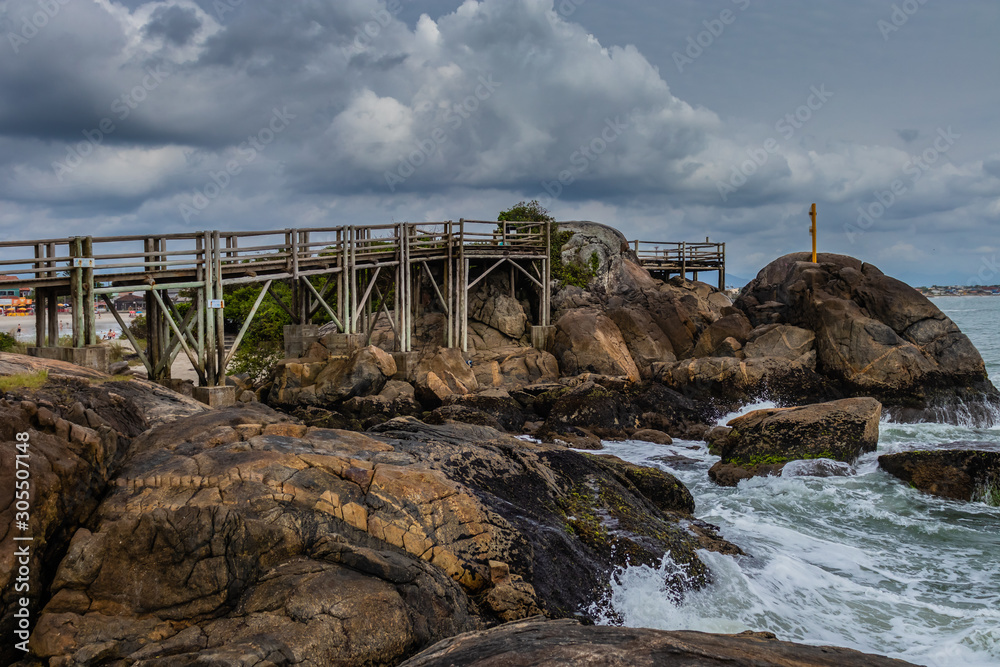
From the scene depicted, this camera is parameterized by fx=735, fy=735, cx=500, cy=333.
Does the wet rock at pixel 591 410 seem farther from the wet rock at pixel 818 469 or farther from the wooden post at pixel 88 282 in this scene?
the wooden post at pixel 88 282

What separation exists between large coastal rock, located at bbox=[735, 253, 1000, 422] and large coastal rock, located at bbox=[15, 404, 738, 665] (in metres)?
17.2

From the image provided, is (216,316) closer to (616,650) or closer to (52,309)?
(52,309)

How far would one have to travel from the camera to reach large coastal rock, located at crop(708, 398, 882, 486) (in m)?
16.5

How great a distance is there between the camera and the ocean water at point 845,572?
8648 mm

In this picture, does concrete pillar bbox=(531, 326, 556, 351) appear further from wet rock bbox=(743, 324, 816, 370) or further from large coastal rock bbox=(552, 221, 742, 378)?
wet rock bbox=(743, 324, 816, 370)

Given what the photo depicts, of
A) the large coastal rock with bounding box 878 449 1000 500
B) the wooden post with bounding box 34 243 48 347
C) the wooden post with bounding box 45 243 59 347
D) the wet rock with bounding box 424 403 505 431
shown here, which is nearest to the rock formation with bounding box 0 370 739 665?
the wooden post with bounding box 34 243 48 347

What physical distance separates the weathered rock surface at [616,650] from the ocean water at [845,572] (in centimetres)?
255

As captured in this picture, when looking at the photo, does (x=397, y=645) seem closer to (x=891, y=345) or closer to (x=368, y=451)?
(x=368, y=451)

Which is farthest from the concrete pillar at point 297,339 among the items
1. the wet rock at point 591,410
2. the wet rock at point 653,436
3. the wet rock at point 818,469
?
the wet rock at point 818,469

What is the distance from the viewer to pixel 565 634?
5535mm

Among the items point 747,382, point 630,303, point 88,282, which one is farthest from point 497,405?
point 630,303

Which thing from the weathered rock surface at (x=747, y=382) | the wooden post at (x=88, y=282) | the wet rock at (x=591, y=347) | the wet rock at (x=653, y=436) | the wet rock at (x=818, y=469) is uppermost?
the wooden post at (x=88, y=282)

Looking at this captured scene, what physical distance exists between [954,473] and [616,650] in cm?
1325

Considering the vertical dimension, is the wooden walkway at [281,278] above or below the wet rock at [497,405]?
above
